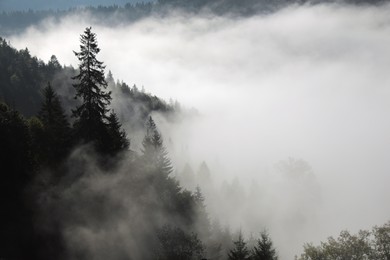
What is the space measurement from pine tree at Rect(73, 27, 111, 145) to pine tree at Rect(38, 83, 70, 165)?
10.3ft

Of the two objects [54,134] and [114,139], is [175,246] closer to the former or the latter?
[114,139]

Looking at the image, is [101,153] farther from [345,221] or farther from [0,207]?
[345,221]

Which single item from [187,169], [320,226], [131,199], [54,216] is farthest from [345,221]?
[54,216]

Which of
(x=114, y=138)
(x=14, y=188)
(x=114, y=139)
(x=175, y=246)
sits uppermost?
(x=114, y=138)

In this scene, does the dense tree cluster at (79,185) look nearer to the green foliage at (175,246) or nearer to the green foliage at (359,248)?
the green foliage at (175,246)

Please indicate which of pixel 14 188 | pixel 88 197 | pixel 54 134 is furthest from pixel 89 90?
pixel 14 188

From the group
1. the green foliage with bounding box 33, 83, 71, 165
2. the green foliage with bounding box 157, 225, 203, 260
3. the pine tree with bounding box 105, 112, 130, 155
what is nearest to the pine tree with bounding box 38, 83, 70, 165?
the green foliage with bounding box 33, 83, 71, 165

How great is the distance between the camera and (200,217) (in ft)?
227

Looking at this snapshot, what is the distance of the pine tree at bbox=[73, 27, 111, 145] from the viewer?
45.7 m

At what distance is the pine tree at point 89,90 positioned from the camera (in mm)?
45656

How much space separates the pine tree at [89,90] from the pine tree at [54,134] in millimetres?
3135

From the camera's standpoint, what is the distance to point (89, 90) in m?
46.0

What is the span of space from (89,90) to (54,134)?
8.21 metres

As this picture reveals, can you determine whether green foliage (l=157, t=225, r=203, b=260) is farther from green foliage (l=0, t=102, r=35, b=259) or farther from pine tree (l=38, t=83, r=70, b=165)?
pine tree (l=38, t=83, r=70, b=165)
